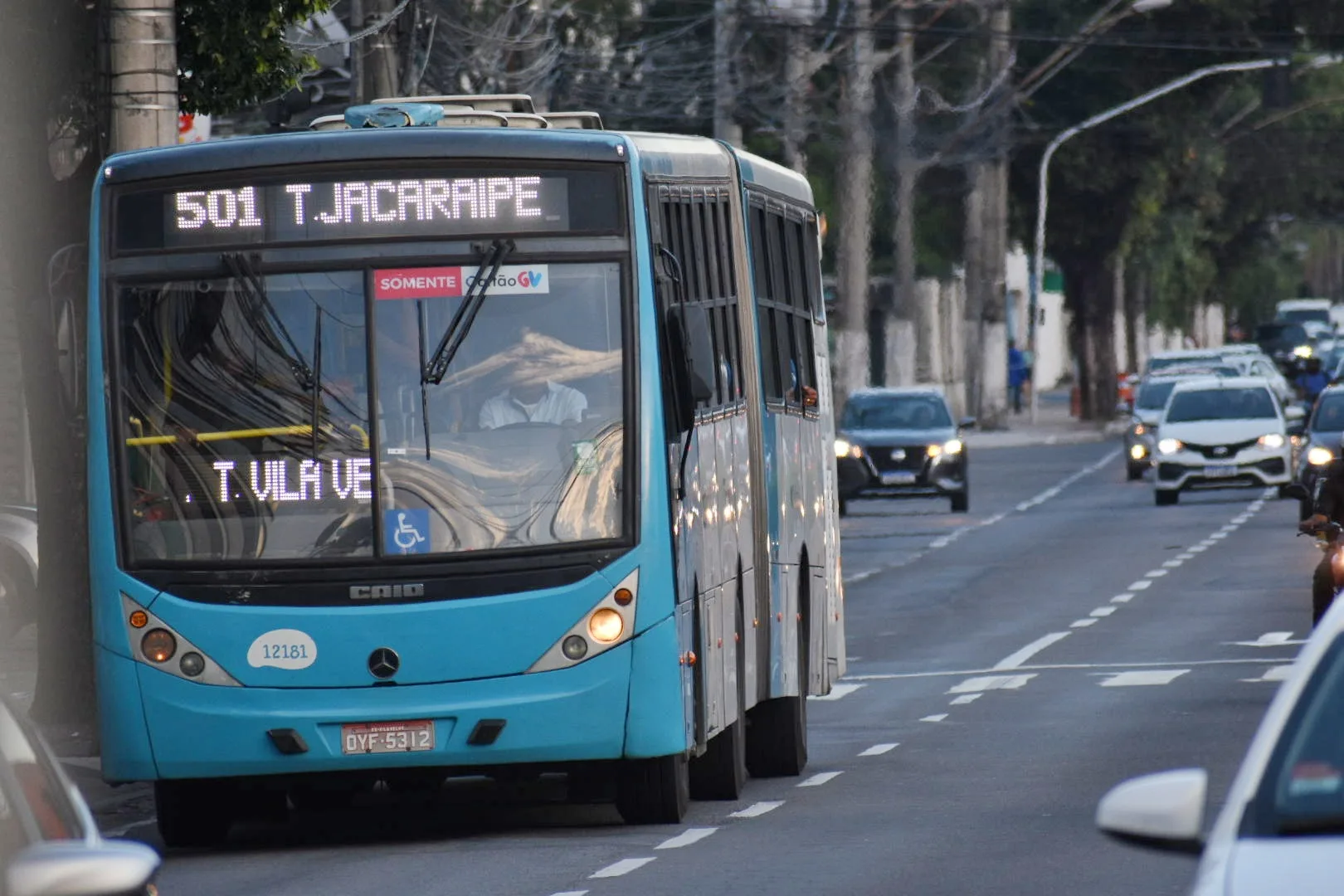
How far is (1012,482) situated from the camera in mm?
51719

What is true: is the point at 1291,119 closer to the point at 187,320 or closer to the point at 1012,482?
the point at 1012,482

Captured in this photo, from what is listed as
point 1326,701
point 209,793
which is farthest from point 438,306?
point 1326,701

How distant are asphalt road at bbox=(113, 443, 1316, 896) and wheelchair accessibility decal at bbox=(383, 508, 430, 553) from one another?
3.83 ft

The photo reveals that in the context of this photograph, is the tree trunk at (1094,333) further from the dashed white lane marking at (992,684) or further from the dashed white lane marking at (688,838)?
the dashed white lane marking at (688,838)

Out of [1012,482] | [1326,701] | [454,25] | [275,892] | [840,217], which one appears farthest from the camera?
[840,217]

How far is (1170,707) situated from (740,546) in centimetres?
492

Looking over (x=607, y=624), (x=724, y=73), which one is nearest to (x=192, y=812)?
(x=607, y=624)

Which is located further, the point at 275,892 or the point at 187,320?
the point at 187,320

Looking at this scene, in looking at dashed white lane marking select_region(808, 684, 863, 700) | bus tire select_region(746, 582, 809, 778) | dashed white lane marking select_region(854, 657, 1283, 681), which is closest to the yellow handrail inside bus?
bus tire select_region(746, 582, 809, 778)

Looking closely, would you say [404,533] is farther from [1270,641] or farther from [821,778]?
[1270,641]

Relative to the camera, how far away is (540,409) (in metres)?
12.8

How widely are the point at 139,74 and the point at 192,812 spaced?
4953 millimetres

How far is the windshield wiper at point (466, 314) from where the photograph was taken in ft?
41.7

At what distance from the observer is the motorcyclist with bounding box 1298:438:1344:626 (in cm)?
1852
